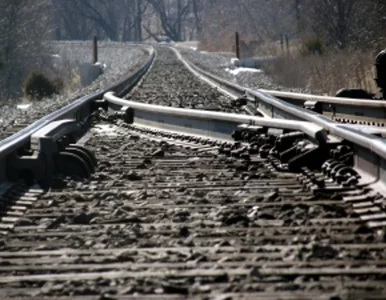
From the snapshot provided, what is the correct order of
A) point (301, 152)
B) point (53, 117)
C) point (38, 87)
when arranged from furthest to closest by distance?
point (38, 87) < point (53, 117) < point (301, 152)

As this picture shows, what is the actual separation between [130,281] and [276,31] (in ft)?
274

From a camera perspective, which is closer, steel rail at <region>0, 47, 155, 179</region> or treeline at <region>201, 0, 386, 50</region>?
steel rail at <region>0, 47, 155, 179</region>

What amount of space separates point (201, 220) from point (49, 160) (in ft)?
8.04

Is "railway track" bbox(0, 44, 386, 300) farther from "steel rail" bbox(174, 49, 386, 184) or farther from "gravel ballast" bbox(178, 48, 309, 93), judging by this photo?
"gravel ballast" bbox(178, 48, 309, 93)

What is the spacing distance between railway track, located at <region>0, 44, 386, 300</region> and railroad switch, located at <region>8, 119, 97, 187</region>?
1 cm

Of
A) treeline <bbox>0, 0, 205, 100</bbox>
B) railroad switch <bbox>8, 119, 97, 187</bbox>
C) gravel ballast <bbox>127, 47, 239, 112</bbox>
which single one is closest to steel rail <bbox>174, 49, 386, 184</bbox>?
railroad switch <bbox>8, 119, 97, 187</bbox>

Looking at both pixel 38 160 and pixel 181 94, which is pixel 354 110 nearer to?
pixel 38 160

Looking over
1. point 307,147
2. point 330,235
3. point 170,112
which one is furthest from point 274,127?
point 330,235

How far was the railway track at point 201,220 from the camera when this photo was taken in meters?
4.27

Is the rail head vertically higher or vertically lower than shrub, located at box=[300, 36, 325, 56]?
lower

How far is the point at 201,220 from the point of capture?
5.73 metres

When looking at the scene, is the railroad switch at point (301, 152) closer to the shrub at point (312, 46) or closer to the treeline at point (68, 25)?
the shrub at point (312, 46)

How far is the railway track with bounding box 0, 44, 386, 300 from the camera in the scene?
4270mm

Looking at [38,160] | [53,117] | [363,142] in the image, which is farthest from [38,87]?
[363,142]
